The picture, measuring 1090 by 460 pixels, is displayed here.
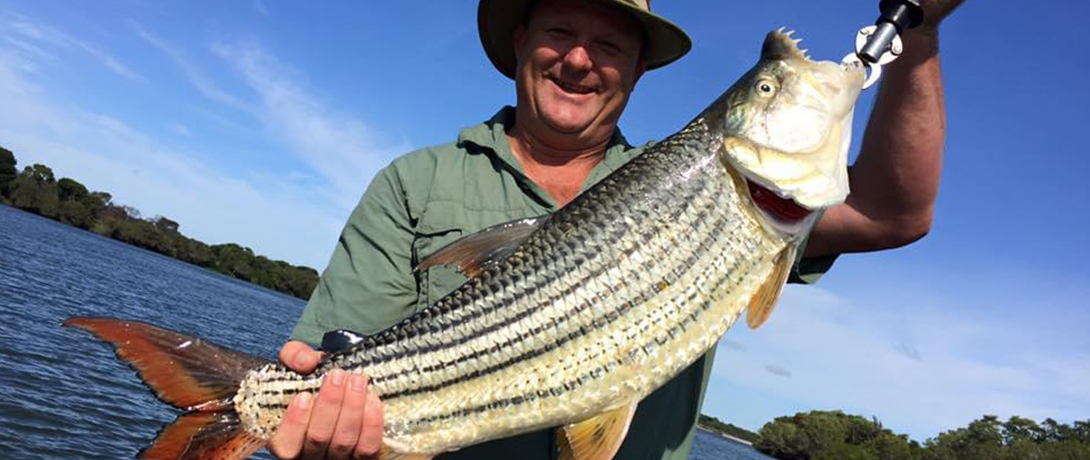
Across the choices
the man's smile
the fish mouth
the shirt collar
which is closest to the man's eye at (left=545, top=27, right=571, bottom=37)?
the man's smile

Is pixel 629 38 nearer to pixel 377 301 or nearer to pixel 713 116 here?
pixel 713 116

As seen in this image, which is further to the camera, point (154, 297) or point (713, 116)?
point (154, 297)

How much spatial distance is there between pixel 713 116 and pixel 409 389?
1.92 meters

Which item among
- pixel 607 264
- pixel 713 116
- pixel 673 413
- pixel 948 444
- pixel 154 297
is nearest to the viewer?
pixel 607 264

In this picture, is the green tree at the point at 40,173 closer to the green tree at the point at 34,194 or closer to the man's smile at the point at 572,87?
the green tree at the point at 34,194

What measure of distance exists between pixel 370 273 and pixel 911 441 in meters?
121

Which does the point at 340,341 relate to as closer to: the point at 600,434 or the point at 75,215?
the point at 600,434

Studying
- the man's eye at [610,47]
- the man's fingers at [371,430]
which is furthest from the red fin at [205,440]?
the man's eye at [610,47]

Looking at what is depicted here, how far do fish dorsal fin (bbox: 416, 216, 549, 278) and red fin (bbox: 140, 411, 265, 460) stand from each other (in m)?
1.20

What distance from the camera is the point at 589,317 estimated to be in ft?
11.3

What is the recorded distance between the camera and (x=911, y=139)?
13.0ft

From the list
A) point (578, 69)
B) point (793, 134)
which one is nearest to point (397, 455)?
point (793, 134)

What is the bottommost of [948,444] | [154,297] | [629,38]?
[154,297]

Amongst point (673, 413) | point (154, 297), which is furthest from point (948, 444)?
point (673, 413)
